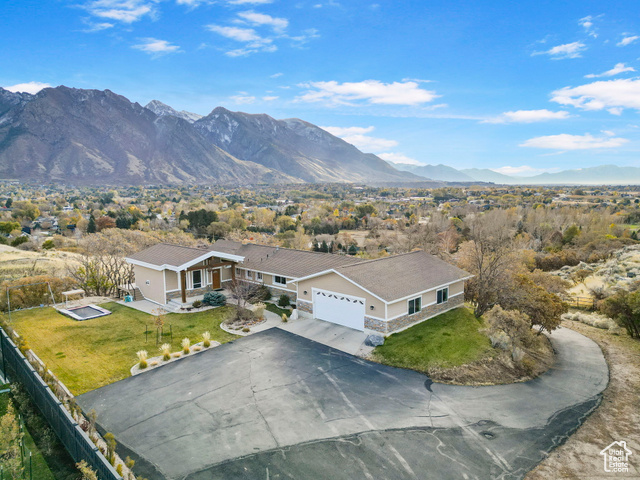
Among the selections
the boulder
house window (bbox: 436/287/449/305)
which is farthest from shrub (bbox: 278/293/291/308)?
house window (bbox: 436/287/449/305)

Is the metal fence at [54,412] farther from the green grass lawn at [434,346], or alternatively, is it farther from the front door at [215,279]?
the front door at [215,279]

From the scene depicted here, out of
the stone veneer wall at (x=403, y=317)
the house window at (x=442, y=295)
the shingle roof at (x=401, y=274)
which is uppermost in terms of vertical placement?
the shingle roof at (x=401, y=274)

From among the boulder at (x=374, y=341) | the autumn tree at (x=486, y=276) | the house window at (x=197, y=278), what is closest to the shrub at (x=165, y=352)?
the house window at (x=197, y=278)

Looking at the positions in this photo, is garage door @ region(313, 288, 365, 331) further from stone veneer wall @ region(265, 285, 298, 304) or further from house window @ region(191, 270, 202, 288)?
house window @ region(191, 270, 202, 288)

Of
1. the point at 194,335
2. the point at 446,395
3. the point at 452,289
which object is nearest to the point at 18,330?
the point at 194,335

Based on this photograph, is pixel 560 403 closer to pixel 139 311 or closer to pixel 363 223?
pixel 139 311
